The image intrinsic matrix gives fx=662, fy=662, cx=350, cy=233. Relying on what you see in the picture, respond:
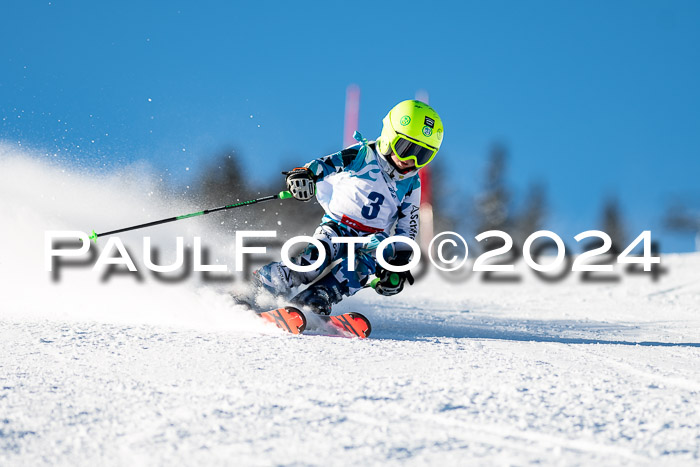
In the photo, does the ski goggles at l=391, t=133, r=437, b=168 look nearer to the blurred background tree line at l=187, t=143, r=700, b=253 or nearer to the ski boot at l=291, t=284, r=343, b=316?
the ski boot at l=291, t=284, r=343, b=316

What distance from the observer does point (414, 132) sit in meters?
4.81

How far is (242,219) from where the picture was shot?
1642 cm

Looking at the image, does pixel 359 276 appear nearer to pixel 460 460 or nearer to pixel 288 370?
pixel 288 370

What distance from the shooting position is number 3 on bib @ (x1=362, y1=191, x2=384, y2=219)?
199 inches

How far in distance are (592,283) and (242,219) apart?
8.74 metres

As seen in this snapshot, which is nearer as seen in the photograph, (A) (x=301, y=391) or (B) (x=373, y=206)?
(A) (x=301, y=391)

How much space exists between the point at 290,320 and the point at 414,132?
1.68 meters

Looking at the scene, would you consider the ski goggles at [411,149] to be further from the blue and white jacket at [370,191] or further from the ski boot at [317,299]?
the ski boot at [317,299]


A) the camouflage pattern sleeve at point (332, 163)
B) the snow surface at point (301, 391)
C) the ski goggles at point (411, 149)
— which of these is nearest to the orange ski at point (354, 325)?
the snow surface at point (301, 391)

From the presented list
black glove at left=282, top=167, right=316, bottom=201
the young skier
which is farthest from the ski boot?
black glove at left=282, top=167, right=316, bottom=201

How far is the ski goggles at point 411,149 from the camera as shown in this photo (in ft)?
15.9

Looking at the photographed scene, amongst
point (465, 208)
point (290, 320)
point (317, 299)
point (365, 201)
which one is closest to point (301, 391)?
point (290, 320)

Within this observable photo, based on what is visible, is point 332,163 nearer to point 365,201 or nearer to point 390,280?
point 365,201

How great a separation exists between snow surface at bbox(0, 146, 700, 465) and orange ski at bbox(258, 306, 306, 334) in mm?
115
